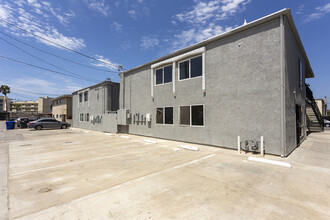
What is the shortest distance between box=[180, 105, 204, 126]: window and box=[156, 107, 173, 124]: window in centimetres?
103

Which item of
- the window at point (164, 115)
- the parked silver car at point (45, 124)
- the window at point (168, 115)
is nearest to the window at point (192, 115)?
the window at point (168, 115)

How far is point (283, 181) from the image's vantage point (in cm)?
424

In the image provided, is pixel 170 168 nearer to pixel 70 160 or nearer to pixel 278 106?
pixel 70 160

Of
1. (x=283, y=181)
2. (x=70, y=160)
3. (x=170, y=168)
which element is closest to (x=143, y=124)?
(x=70, y=160)

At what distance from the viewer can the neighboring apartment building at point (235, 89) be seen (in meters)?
6.79

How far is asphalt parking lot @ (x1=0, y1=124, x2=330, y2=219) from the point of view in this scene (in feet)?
9.39

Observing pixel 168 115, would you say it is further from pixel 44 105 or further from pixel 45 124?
pixel 44 105

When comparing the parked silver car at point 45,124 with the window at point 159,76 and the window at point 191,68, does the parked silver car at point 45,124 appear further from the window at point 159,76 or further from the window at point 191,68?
the window at point 191,68

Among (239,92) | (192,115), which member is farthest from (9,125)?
(239,92)

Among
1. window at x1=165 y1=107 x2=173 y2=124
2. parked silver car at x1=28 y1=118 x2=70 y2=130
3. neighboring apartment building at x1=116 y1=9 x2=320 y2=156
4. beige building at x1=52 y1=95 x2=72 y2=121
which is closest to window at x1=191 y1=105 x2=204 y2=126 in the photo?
neighboring apartment building at x1=116 y1=9 x2=320 y2=156

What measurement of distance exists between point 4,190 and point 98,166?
7.85 ft

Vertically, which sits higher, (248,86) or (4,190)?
(248,86)

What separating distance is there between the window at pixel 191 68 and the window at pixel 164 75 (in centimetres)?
111

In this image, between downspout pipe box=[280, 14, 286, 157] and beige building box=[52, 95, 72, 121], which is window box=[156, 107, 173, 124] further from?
beige building box=[52, 95, 72, 121]
